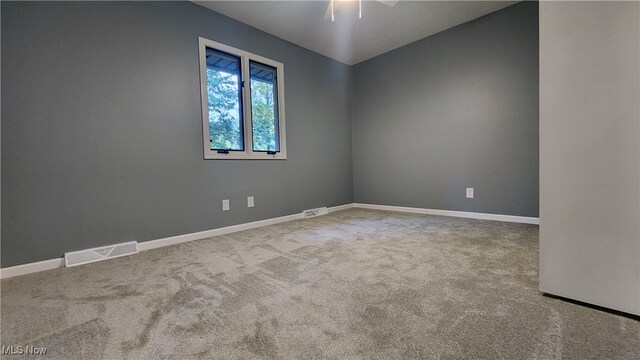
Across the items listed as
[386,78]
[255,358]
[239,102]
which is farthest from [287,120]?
[255,358]

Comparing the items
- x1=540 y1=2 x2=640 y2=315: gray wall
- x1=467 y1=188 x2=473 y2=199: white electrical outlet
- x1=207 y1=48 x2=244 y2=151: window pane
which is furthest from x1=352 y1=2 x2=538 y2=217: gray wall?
x1=207 y1=48 x2=244 y2=151: window pane

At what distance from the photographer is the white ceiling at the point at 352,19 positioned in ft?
8.71

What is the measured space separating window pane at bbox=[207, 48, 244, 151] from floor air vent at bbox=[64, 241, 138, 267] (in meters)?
1.22

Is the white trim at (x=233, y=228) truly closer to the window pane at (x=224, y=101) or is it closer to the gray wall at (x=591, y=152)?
the window pane at (x=224, y=101)

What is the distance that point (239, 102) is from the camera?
296cm

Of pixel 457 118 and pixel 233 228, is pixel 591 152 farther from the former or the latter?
pixel 233 228

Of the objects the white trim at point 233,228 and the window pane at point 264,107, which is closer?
the white trim at point 233,228

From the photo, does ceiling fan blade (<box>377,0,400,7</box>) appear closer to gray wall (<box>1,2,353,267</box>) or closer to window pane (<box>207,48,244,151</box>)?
gray wall (<box>1,2,353,267</box>)

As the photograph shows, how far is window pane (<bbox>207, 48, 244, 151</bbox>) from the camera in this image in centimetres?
274

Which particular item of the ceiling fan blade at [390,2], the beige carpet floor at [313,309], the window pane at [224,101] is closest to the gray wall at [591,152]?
the beige carpet floor at [313,309]

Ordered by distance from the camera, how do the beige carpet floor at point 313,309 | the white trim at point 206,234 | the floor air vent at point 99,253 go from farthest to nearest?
1. the white trim at point 206,234
2. the floor air vent at point 99,253
3. the beige carpet floor at point 313,309

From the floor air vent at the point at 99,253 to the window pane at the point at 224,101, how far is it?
1221 millimetres

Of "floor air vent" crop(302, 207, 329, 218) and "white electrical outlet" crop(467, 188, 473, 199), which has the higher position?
"white electrical outlet" crop(467, 188, 473, 199)

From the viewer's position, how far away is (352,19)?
2.94 meters
